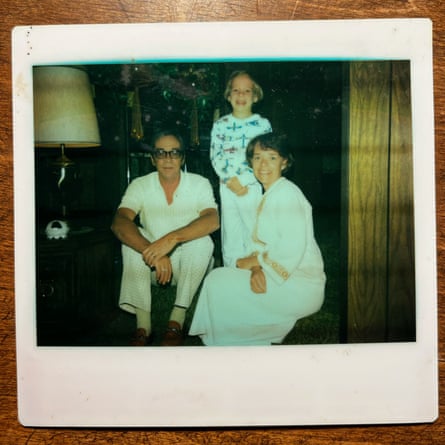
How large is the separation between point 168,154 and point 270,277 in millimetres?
225

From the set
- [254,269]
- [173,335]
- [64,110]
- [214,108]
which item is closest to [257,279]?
[254,269]

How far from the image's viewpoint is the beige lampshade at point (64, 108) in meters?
0.67

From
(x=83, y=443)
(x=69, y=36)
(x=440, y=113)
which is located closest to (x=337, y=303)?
(x=440, y=113)

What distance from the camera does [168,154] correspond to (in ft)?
2.18

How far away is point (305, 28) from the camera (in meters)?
0.66

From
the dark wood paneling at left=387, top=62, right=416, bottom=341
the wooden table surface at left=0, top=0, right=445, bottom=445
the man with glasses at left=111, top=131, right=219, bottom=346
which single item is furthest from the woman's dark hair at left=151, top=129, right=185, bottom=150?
the dark wood paneling at left=387, top=62, right=416, bottom=341

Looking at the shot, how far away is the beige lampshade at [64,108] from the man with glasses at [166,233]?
0.32 feet

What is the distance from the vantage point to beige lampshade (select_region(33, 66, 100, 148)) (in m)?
0.67

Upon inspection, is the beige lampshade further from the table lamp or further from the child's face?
the child's face

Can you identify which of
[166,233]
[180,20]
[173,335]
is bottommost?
[173,335]

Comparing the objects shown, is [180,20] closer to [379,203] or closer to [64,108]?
[64,108]

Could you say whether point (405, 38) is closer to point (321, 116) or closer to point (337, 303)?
point (321, 116)

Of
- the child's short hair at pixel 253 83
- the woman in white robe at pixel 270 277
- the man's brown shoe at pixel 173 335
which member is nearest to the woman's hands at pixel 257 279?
the woman in white robe at pixel 270 277

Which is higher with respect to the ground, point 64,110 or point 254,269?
point 64,110
